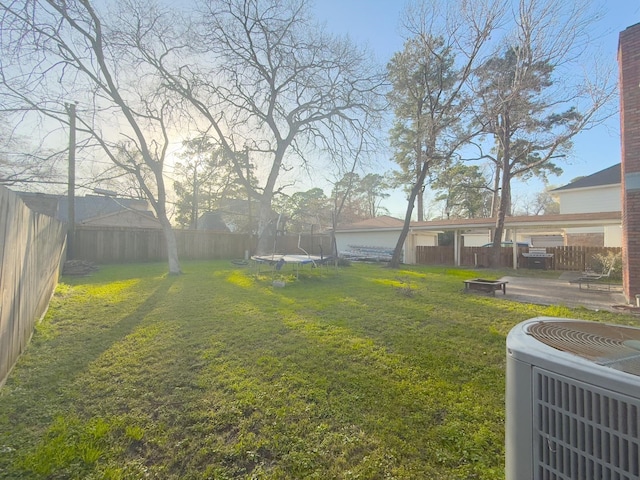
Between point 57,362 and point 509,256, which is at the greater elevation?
point 509,256

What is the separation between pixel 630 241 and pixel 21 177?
16888 mm

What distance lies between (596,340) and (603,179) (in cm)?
2118

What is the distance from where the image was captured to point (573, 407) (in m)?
0.93

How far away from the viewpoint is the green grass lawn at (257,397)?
1829mm

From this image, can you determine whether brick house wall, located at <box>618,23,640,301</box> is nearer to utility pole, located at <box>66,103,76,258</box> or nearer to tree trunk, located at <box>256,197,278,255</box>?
tree trunk, located at <box>256,197,278,255</box>

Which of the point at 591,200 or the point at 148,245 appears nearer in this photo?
the point at 148,245

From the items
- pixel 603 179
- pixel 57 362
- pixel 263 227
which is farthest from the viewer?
pixel 603 179

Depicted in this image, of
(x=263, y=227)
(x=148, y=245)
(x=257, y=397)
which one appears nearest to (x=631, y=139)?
(x=257, y=397)

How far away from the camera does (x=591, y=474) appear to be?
0.86m

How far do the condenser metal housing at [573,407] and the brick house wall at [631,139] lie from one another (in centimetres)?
689

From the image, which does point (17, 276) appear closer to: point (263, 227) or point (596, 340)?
point (596, 340)

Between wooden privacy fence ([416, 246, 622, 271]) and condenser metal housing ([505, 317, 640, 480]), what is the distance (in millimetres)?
14466

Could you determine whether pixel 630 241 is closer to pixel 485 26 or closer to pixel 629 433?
pixel 629 433

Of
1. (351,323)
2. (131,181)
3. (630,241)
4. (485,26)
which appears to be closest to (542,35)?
(485,26)
